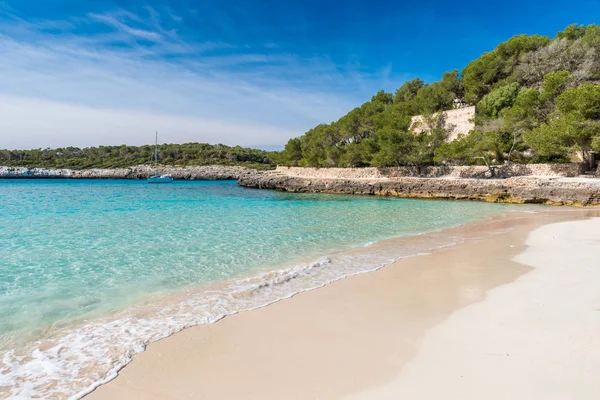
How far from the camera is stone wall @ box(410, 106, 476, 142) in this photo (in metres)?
34.8

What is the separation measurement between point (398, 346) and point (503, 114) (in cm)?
3395

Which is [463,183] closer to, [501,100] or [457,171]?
[457,171]

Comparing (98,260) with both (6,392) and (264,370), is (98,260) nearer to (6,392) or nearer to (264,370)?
(6,392)

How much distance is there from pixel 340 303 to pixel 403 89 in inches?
2095

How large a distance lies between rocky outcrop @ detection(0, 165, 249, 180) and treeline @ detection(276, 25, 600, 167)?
30758 millimetres

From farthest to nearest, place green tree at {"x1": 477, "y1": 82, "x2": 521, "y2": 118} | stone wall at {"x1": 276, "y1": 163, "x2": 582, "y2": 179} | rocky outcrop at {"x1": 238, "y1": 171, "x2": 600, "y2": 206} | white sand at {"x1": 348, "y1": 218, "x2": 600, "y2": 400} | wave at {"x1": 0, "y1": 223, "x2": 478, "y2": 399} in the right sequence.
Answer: green tree at {"x1": 477, "y1": 82, "x2": 521, "y2": 118} < stone wall at {"x1": 276, "y1": 163, "x2": 582, "y2": 179} < rocky outcrop at {"x1": 238, "y1": 171, "x2": 600, "y2": 206} < wave at {"x1": 0, "y1": 223, "x2": 478, "y2": 399} < white sand at {"x1": 348, "y1": 218, "x2": 600, "y2": 400}

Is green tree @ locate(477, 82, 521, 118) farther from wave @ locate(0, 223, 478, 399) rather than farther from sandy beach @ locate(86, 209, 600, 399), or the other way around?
wave @ locate(0, 223, 478, 399)

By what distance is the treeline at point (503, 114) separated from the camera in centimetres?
2208

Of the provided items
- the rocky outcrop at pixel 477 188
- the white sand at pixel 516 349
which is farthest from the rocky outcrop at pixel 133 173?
the white sand at pixel 516 349

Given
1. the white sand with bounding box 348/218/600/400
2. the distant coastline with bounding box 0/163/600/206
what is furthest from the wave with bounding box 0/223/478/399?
the distant coastline with bounding box 0/163/600/206

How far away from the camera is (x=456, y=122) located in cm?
3631

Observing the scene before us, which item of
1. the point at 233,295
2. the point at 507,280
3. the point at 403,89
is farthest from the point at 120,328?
the point at 403,89

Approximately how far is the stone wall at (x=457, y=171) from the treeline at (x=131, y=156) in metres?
47.9

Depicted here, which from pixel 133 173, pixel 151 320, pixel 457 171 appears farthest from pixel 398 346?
pixel 133 173
